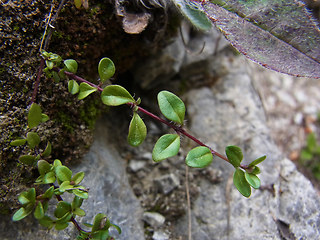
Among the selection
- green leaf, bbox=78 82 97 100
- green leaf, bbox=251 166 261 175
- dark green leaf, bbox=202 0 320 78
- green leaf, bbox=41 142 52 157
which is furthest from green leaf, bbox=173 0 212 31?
green leaf, bbox=41 142 52 157

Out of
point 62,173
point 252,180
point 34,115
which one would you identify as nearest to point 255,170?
point 252,180

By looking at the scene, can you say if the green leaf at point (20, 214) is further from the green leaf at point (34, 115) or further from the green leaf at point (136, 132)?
the green leaf at point (136, 132)

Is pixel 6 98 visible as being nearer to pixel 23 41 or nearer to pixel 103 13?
pixel 23 41

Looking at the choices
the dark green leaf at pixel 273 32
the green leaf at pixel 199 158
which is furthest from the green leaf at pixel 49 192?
the dark green leaf at pixel 273 32

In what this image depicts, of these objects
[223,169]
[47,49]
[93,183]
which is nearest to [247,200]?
[223,169]

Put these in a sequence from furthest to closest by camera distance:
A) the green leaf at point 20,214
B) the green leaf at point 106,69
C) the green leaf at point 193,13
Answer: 1. the green leaf at point 193,13
2. the green leaf at point 106,69
3. the green leaf at point 20,214

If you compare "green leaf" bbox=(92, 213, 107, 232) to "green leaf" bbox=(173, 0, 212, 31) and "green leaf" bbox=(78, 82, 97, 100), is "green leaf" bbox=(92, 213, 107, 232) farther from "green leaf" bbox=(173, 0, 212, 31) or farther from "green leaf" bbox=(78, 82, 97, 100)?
"green leaf" bbox=(173, 0, 212, 31)

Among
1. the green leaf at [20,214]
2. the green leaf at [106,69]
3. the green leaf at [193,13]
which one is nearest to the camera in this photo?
the green leaf at [20,214]
